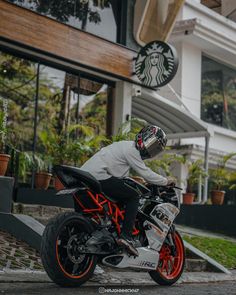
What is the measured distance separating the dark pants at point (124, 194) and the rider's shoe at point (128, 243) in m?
0.06

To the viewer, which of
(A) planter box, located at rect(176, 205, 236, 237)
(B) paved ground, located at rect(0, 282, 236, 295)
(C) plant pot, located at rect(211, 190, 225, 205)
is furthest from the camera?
(C) plant pot, located at rect(211, 190, 225, 205)

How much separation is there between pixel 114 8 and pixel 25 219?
814 centimetres

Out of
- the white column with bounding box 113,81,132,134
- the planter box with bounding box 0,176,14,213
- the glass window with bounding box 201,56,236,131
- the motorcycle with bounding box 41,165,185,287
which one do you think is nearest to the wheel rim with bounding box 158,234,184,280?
the motorcycle with bounding box 41,165,185,287

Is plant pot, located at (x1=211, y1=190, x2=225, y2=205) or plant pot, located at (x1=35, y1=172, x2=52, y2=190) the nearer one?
plant pot, located at (x1=35, y1=172, x2=52, y2=190)

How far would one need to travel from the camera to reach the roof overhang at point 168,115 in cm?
1568

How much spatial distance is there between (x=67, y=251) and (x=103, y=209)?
64 centimetres

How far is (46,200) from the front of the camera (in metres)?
11.0

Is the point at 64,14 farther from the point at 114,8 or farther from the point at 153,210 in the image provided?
the point at 153,210

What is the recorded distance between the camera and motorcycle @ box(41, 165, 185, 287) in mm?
5812

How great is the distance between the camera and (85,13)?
1420 cm

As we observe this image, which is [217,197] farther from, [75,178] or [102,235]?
[75,178]

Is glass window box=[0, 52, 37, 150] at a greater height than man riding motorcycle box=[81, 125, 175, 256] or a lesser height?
greater

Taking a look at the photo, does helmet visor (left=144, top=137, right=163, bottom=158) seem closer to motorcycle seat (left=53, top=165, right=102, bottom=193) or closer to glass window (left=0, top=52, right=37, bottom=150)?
motorcycle seat (left=53, top=165, right=102, bottom=193)

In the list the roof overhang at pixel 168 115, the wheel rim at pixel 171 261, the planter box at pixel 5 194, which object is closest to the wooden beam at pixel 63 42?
the roof overhang at pixel 168 115
